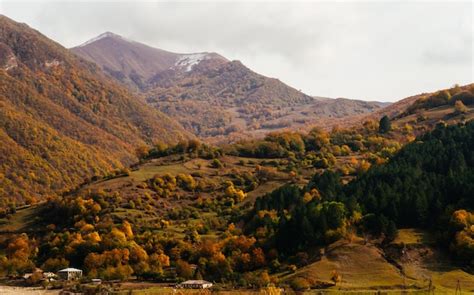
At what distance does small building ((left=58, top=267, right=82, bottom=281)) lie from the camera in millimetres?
120606

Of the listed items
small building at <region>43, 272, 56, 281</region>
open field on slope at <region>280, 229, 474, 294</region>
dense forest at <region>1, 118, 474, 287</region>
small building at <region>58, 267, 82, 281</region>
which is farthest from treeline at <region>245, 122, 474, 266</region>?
small building at <region>43, 272, 56, 281</region>

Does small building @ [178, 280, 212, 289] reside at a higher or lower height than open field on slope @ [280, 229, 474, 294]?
lower

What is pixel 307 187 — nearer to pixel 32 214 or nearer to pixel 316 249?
pixel 316 249

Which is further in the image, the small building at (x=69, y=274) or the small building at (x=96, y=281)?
the small building at (x=69, y=274)

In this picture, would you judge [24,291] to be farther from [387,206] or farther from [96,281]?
[387,206]

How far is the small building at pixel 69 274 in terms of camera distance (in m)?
121

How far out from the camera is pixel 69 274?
399 ft

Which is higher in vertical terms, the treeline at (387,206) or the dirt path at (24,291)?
the treeline at (387,206)

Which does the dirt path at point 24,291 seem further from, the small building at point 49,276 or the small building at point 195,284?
the small building at point 195,284

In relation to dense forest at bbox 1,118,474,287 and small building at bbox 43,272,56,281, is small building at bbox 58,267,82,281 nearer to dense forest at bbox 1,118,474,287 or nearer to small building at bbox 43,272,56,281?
small building at bbox 43,272,56,281

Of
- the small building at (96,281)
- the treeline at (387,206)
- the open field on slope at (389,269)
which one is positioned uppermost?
the treeline at (387,206)

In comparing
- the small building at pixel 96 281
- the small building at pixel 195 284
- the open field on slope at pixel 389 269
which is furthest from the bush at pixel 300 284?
the small building at pixel 96 281

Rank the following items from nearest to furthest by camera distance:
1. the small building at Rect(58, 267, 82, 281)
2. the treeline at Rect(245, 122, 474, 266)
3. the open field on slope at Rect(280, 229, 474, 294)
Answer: the open field on slope at Rect(280, 229, 474, 294) < the treeline at Rect(245, 122, 474, 266) < the small building at Rect(58, 267, 82, 281)

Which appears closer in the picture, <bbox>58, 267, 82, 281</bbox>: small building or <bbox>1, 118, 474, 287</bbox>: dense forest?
<bbox>1, 118, 474, 287</bbox>: dense forest
